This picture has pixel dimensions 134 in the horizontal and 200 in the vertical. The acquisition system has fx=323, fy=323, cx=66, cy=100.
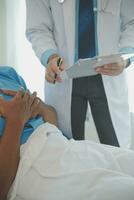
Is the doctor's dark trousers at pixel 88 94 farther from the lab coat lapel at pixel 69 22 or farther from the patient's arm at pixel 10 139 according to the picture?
the patient's arm at pixel 10 139

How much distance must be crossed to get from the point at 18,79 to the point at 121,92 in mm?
502

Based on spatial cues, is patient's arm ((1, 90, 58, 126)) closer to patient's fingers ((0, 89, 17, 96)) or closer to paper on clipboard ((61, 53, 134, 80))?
patient's fingers ((0, 89, 17, 96))

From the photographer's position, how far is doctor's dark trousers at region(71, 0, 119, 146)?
58.4 inches

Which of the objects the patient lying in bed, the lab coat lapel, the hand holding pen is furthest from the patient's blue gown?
the lab coat lapel

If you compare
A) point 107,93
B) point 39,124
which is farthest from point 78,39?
point 39,124

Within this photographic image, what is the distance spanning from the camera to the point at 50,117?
149 cm

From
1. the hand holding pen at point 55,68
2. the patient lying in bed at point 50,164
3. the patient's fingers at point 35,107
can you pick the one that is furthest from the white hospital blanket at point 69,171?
the hand holding pen at point 55,68

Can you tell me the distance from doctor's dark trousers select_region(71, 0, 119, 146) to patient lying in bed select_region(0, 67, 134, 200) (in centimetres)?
28

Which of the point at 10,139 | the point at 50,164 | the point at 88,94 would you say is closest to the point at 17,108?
the point at 10,139

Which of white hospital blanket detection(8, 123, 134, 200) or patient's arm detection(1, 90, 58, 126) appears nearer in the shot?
white hospital blanket detection(8, 123, 134, 200)

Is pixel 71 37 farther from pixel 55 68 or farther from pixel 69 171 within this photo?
pixel 69 171

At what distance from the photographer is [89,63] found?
1.24 meters

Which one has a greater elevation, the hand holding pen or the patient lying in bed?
the hand holding pen

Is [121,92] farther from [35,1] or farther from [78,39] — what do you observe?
[35,1]
